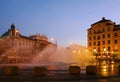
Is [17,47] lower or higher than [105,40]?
lower

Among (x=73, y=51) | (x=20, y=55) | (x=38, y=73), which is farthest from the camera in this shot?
(x=20, y=55)

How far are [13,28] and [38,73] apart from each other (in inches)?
4987

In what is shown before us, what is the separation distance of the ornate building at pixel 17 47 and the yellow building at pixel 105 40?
2102cm

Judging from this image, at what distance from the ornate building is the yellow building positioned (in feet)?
69.0

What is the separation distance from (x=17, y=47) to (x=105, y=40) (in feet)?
148

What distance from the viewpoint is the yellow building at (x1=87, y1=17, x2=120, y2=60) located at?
10388 cm

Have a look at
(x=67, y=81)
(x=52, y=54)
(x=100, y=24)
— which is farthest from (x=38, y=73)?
(x=100, y=24)

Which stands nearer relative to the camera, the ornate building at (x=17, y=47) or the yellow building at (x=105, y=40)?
the ornate building at (x=17, y=47)

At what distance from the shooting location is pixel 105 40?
110125mm

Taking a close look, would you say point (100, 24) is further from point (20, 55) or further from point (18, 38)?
point (18, 38)

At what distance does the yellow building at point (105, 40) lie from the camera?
103875 millimetres

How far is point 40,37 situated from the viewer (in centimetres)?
18250

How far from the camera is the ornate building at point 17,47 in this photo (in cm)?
8588

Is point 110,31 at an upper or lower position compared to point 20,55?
upper
